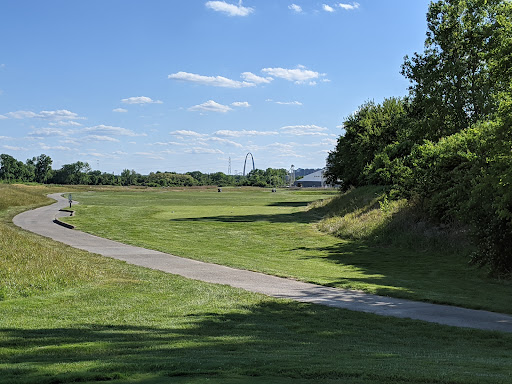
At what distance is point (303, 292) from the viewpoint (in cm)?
1487

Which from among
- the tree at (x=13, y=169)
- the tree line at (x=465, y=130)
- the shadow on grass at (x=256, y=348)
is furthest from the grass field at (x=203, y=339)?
the tree at (x=13, y=169)

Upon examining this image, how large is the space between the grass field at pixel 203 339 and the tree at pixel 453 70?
77.8ft

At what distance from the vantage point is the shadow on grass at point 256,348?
629 cm

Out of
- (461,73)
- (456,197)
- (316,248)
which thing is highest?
(461,73)

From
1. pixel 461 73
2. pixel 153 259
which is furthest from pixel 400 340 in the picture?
pixel 461 73

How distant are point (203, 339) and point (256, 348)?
1.10m

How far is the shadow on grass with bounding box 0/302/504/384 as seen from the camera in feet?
20.6

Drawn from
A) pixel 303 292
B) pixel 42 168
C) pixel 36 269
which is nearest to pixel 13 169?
pixel 42 168

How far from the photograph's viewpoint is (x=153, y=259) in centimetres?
2123

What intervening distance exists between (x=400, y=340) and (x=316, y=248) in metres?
18.1

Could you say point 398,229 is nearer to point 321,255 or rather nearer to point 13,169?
point 321,255

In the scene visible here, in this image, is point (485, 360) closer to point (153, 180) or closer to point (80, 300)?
point (80, 300)

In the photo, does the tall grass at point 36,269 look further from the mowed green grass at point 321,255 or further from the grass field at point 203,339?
the mowed green grass at point 321,255

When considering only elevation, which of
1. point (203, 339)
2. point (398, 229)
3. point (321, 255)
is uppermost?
point (398, 229)
